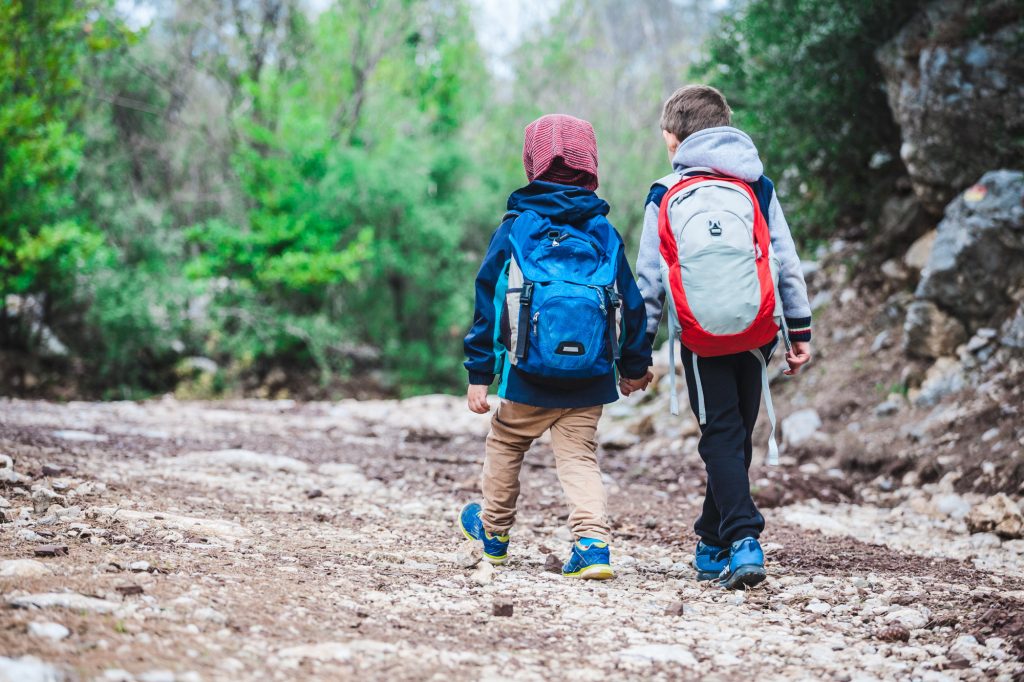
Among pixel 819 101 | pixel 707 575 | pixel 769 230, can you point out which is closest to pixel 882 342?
pixel 819 101

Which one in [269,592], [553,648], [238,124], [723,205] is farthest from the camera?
[238,124]

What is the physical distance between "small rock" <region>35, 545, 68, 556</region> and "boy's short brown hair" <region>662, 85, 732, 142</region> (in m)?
2.71

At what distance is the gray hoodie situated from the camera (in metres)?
3.43

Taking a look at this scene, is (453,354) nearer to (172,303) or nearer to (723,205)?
(172,303)

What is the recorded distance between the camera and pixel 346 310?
17.3 m

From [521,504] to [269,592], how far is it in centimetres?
264

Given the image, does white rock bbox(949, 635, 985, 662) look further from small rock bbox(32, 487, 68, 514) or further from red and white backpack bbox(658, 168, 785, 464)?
small rock bbox(32, 487, 68, 514)

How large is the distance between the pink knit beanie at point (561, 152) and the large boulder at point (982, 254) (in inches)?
171

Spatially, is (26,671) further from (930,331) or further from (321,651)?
(930,331)

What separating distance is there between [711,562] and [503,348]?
3.91 ft

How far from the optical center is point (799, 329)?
3514mm

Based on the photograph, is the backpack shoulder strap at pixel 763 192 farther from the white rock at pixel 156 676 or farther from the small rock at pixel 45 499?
the small rock at pixel 45 499

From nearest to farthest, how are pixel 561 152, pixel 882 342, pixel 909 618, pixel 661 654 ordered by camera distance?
1. pixel 661 654
2. pixel 909 618
3. pixel 561 152
4. pixel 882 342

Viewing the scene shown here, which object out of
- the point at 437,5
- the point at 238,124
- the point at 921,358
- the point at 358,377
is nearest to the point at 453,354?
the point at 358,377
